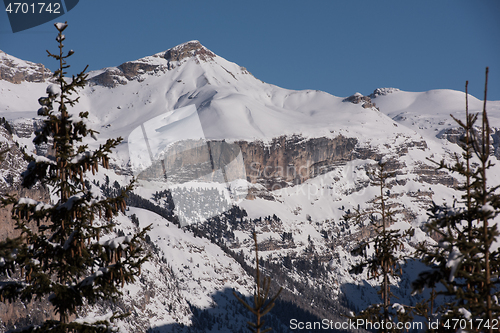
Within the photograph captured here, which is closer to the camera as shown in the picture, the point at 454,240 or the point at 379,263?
the point at 454,240

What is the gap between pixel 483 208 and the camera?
43.3 feet

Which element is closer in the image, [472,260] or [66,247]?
[472,260]

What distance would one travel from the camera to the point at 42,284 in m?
16.1

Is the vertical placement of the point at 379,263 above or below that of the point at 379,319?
above

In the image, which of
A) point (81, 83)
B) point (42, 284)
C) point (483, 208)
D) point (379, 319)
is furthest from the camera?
point (379, 319)

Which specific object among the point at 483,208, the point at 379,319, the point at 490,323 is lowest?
the point at 379,319

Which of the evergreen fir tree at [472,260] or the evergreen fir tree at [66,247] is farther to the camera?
the evergreen fir tree at [66,247]

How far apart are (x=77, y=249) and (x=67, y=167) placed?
2.87 m

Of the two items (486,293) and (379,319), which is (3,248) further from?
(379,319)

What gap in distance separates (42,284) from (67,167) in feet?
13.1

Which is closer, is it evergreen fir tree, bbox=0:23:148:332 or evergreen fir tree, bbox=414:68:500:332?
evergreen fir tree, bbox=414:68:500:332

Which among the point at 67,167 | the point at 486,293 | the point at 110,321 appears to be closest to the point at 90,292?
the point at 110,321

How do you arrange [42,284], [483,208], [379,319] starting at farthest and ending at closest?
[379,319]
[42,284]
[483,208]

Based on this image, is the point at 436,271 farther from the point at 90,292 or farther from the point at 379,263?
the point at 90,292
